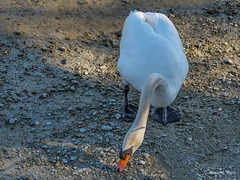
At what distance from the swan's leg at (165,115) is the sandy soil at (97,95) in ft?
0.29

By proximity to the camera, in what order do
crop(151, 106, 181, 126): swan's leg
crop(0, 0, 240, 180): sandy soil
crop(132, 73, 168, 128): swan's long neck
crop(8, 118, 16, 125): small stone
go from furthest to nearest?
crop(151, 106, 181, 126): swan's leg, crop(8, 118, 16, 125): small stone, crop(0, 0, 240, 180): sandy soil, crop(132, 73, 168, 128): swan's long neck

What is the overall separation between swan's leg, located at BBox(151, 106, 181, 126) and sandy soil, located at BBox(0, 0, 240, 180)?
0.09 m

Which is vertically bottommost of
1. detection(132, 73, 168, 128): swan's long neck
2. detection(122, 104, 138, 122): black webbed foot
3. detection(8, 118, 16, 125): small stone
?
detection(8, 118, 16, 125): small stone

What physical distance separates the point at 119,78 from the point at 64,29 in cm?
159

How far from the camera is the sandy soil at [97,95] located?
12.3ft

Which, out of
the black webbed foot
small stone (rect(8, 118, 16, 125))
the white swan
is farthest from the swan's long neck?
small stone (rect(8, 118, 16, 125))

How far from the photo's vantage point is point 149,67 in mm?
3746

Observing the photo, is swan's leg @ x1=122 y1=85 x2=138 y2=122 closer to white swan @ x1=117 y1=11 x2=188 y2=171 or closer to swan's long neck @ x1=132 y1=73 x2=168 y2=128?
white swan @ x1=117 y1=11 x2=188 y2=171

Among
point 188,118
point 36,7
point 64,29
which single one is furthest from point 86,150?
point 36,7

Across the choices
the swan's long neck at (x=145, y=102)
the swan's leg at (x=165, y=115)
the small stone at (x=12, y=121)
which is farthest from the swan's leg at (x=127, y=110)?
the small stone at (x=12, y=121)

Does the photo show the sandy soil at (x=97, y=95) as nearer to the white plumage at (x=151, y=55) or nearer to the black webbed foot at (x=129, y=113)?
A: the black webbed foot at (x=129, y=113)

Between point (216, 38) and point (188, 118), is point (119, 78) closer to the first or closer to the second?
point (188, 118)

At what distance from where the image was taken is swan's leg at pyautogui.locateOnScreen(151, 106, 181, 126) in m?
4.42

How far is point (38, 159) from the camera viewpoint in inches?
147
